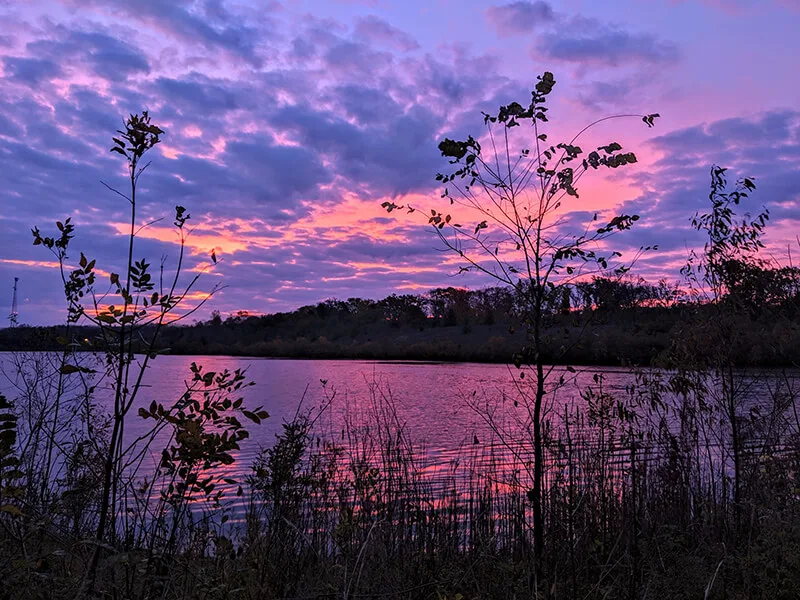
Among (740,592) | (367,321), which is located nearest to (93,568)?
(740,592)

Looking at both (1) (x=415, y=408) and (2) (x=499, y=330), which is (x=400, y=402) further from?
(2) (x=499, y=330)

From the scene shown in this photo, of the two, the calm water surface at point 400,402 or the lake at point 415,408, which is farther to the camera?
the calm water surface at point 400,402

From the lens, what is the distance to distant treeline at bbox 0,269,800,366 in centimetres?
374

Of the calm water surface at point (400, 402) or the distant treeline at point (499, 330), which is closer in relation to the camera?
the distant treeline at point (499, 330)

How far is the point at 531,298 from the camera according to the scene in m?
3.56

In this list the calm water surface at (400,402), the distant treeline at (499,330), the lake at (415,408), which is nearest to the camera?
the distant treeline at (499,330)

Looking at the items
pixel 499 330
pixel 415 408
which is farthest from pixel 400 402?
pixel 499 330

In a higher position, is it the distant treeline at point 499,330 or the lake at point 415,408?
the distant treeline at point 499,330

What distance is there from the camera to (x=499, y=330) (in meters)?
77.4

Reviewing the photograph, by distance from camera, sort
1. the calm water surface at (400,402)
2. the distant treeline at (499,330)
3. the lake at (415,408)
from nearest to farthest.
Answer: the distant treeline at (499,330), the lake at (415,408), the calm water surface at (400,402)

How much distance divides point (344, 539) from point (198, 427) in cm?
204

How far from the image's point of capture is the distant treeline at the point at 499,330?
374 centimetres

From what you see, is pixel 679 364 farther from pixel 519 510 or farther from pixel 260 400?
pixel 260 400

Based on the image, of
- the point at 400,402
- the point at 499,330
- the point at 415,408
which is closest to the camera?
the point at 415,408
